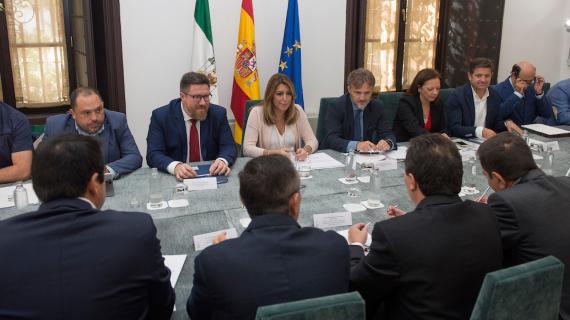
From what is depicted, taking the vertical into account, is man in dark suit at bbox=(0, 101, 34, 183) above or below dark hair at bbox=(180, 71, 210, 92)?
below

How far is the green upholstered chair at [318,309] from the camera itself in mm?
1214

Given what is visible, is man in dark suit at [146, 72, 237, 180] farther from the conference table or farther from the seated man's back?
the seated man's back

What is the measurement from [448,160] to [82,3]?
134 inches

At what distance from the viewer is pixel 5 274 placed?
1338mm

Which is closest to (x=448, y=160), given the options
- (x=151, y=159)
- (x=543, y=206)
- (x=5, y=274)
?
(x=543, y=206)

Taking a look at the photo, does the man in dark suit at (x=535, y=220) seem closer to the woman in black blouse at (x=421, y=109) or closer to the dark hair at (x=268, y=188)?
the dark hair at (x=268, y=188)

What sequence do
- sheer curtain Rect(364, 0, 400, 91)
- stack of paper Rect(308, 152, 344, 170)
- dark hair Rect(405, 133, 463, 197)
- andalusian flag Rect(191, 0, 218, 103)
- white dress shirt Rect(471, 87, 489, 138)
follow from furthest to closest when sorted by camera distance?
sheer curtain Rect(364, 0, 400, 91) → andalusian flag Rect(191, 0, 218, 103) → white dress shirt Rect(471, 87, 489, 138) → stack of paper Rect(308, 152, 344, 170) → dark hair Rect(405, 133, 463, 197)

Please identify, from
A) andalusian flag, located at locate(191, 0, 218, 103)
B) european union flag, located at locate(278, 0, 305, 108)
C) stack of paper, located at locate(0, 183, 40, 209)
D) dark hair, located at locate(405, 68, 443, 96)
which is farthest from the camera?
european union flag, located at locate(278, 0, 305, 108)

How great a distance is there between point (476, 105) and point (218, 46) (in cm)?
227

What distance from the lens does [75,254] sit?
1.36 meters

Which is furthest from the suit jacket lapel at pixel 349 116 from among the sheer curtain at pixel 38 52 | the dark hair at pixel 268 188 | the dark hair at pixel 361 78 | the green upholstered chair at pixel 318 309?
the green upholstered chair at pixel 318 309

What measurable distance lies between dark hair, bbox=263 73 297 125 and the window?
2169mm

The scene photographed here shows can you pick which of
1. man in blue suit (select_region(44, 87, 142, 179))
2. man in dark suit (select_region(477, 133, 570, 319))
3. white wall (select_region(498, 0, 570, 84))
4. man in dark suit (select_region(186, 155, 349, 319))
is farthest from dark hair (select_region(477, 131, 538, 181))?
white wall (select_region(498, 0, 570, 84))

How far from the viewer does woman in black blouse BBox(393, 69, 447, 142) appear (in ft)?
13.0
